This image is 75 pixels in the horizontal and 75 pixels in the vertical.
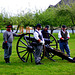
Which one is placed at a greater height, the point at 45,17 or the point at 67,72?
the point at 45,17

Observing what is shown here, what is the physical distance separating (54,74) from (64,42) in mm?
3485

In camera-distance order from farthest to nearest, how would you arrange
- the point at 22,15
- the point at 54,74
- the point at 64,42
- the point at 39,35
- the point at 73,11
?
the point at 22,15 < the point at 73,11 < the point at 64,42 < the point at 39,35 < the point at 54,74

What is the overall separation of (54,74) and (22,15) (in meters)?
29.5

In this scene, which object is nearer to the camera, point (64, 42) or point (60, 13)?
point (64, 42)

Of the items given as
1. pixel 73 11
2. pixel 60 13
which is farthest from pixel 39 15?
pixel 73 11

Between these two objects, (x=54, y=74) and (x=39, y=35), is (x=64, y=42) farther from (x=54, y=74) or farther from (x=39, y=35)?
(x=54, y=74)

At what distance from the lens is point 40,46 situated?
26.2 ft

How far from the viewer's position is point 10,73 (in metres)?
6.45

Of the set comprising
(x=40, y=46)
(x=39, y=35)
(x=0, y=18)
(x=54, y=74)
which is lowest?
(x=54, y=74)

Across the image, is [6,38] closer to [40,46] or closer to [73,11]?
[40,46]

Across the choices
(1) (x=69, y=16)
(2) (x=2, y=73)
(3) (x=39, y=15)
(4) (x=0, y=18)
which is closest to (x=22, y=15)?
(3) (x=39, y=15)

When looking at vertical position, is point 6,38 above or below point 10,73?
above

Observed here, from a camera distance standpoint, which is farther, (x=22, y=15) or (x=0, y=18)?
(x=22, y=15)

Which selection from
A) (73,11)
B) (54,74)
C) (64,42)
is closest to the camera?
(54,74)
